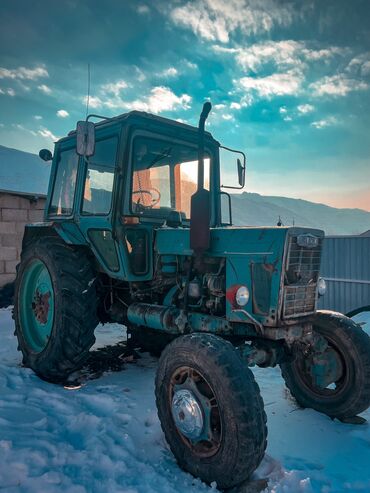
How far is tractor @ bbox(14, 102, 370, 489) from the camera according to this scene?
2340 mm

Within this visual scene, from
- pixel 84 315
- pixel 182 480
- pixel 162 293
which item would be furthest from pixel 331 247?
pixel 182 480

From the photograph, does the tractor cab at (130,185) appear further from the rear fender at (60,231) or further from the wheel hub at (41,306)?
the wheel hub at (41,306)

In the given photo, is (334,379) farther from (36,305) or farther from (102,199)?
(36,305)

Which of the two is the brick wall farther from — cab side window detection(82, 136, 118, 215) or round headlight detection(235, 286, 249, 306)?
round headlight detection(235, 286, 249, 306)

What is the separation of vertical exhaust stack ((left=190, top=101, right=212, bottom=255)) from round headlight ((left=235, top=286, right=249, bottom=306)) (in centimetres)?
42

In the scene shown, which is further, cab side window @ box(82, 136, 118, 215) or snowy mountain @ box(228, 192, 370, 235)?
snowy mountain @ box(228, 192, 370, 235)

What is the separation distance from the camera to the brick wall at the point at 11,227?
778 cm

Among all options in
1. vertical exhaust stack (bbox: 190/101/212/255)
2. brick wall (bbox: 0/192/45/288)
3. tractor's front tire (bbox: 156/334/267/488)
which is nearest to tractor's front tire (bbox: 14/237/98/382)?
tractor's front tire (bbox: 156/334/267/488)

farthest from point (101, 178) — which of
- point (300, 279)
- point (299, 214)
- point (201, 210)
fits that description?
point (299, 214)

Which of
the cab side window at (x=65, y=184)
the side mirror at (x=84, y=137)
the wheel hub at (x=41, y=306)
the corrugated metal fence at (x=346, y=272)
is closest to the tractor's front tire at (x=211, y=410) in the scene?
the side mirror at (x=84, y=137)

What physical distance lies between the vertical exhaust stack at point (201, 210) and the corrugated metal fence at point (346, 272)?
6.47 meters

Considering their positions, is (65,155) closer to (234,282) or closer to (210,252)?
(210,252)

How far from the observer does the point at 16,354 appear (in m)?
4.50

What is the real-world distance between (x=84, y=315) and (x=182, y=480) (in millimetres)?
1797
